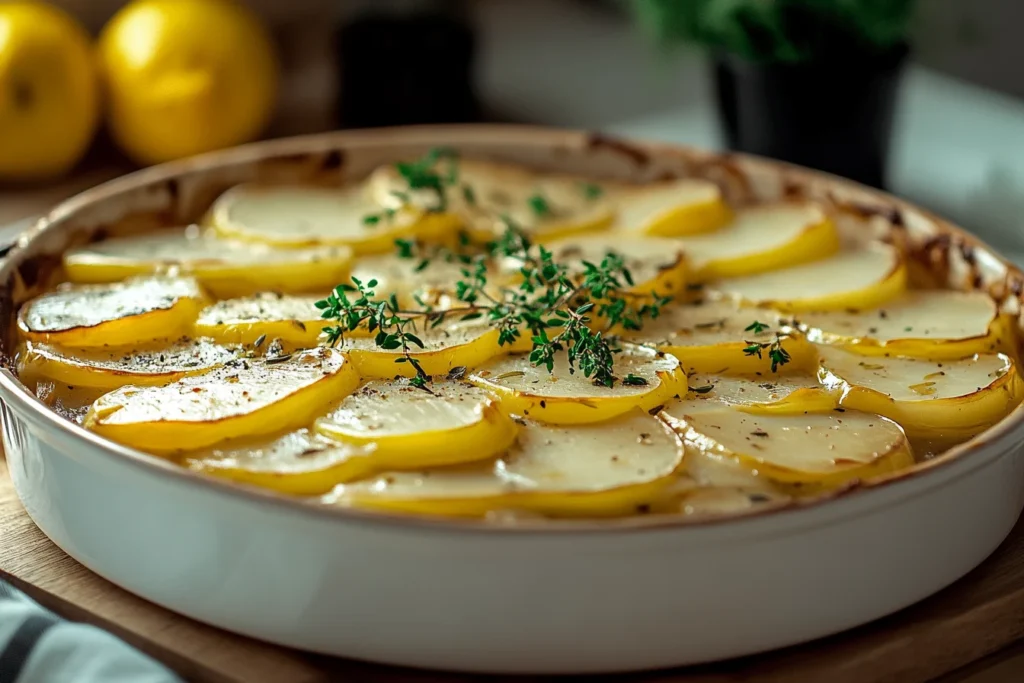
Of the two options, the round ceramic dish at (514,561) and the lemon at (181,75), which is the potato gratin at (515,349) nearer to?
the round ceramic dish at (514,561)

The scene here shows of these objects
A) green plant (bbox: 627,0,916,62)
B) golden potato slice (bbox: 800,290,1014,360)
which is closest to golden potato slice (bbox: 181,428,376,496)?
golden potato slice (bbox: 800,290,1014,360)

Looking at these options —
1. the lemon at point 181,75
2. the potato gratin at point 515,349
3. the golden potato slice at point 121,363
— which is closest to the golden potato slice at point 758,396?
the potato gratin at point 515,349

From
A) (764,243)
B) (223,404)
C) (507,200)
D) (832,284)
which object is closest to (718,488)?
(223,404)

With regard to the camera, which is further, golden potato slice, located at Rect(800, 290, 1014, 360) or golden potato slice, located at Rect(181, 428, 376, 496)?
golden potato slice, located at Rect(800, 290, 1014, 360)

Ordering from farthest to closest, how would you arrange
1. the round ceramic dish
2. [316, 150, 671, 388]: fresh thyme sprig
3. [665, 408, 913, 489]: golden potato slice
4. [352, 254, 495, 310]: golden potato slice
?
[352, 254, 495, 310]: golden potato slice → [316, 150, 671, 388]: fresh thyme sprig → [665, 408, 913, 489]: golden potato slice → the round ceramic dish

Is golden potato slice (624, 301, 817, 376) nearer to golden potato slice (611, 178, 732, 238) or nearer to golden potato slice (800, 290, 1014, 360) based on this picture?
golden potato slice (800, 290, 1014, 360)

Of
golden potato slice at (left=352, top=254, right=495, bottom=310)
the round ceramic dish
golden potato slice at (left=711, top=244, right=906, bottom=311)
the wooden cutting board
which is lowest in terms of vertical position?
the wooden cutting board
